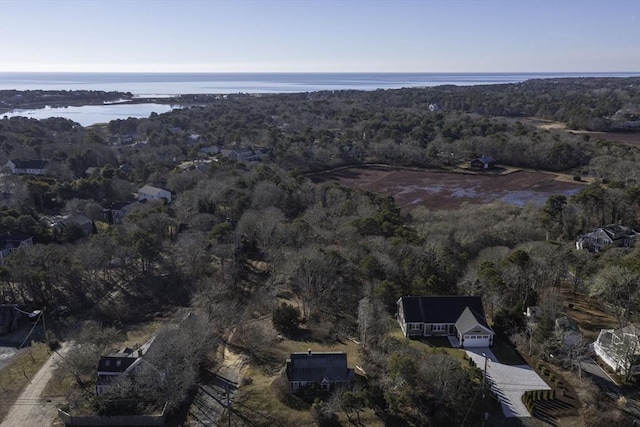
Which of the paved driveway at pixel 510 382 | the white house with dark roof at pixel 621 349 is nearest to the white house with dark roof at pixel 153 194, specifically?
the paved driveway at pixel 510 382

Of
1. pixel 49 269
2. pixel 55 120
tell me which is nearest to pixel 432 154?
pixel 49 269

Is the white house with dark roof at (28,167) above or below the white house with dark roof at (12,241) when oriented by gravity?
above

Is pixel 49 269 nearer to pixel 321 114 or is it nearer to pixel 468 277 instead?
pixel 468 277

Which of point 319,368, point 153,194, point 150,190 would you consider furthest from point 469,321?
point 150,190

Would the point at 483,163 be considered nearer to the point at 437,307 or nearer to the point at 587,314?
the point at 587,314

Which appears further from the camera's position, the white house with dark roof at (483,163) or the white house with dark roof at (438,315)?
the white house with dark roof at (483,163)

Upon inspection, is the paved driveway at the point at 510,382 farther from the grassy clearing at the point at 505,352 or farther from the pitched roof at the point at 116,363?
the pitched roof at the point at 116,363
